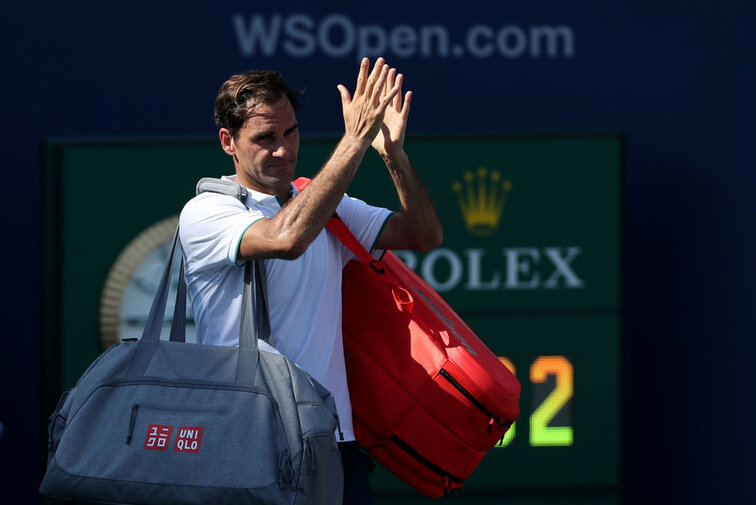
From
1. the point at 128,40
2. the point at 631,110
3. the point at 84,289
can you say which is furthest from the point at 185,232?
the point at 631,110

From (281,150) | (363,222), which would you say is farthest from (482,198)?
(281,150)

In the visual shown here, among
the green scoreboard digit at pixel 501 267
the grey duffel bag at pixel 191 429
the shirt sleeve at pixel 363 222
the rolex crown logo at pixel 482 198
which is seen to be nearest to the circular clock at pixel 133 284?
the green scoreboard digit at pixel 501 267

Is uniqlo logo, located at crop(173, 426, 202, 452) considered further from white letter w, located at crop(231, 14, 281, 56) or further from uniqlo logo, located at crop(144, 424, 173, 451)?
white letter w, located at crop(231, 14, 281, 56)

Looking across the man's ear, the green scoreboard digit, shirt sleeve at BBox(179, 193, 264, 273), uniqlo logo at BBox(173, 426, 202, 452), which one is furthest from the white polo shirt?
the green scoreboard digit

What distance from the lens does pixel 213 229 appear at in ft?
7.22

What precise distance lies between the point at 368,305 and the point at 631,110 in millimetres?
2017

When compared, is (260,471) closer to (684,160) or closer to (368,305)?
(368,305)

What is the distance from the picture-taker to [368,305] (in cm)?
247

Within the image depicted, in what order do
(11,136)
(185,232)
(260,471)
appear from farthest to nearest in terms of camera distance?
(11,136), (185,232), (260,471)

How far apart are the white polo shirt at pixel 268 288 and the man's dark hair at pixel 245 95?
14 cm

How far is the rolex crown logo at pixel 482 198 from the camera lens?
151 inches

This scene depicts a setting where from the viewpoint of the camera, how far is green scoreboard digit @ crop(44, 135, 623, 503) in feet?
12.5

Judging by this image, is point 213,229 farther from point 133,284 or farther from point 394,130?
point 133,284

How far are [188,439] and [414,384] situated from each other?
516mm
